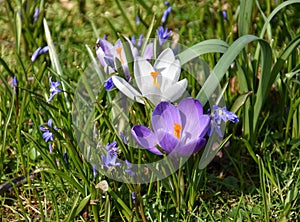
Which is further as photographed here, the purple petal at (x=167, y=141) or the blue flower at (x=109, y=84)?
the blue flower at (x=109, y=84)

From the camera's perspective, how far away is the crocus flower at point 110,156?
1.69m

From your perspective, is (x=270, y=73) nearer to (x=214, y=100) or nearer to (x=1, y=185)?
(x=214, y=100)

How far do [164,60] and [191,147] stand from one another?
1.06 feet

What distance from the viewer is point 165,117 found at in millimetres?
1616

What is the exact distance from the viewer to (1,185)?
76.6 inches

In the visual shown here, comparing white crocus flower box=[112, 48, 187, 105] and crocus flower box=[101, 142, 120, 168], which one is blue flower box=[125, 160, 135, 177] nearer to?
crocus flower box=[101, 142, 120, 168]

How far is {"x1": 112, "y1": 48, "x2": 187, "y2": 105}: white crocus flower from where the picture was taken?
169 centimetres

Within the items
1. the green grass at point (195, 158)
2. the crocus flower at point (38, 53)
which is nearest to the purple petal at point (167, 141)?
the green grass at point (195, 158)

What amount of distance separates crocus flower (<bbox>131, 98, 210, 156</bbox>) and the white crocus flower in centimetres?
10

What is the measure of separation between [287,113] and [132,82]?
702 millimetres

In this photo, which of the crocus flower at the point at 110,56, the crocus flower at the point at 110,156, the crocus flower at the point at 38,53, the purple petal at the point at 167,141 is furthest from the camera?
the crocus flower at the point at 38,53

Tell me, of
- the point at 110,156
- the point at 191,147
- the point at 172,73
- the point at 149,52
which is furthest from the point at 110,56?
the point at 191,147

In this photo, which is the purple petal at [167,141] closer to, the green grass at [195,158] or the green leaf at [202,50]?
the green grass at [195,158]

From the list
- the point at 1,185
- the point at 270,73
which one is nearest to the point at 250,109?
the point at 270,73
